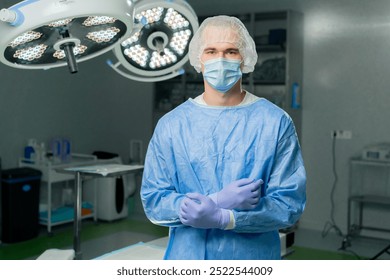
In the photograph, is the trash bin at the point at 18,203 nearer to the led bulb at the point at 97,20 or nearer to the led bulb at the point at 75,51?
the led bulb at the point at 75,51

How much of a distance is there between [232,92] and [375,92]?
11.9ft

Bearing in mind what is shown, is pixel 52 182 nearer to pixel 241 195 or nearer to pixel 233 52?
pixel 233 52

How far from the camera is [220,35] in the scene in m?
1.55

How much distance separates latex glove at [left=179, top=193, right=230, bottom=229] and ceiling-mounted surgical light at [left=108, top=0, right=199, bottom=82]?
76 centimetres

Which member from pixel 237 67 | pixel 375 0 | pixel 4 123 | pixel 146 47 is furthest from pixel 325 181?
pixel 237 67

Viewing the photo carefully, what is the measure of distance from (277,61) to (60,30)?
12.7 ft

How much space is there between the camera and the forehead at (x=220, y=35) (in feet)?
5.06

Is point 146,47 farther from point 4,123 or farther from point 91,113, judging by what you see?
point 91,113

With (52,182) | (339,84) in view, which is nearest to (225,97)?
(339,84)

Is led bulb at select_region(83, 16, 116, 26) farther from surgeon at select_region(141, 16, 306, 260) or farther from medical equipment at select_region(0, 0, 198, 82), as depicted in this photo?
surgeon at select_region(141, 16, 306, 260)

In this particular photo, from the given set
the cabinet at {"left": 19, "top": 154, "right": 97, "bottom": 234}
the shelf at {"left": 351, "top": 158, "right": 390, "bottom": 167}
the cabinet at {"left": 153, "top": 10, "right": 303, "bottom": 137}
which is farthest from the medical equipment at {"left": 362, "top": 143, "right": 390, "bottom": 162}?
the cabinet at {"left": 19, "top": 154, "right": 97, "bottom": 234}

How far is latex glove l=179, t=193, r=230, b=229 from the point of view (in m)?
1.38

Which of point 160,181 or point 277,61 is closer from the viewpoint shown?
point 160,181
